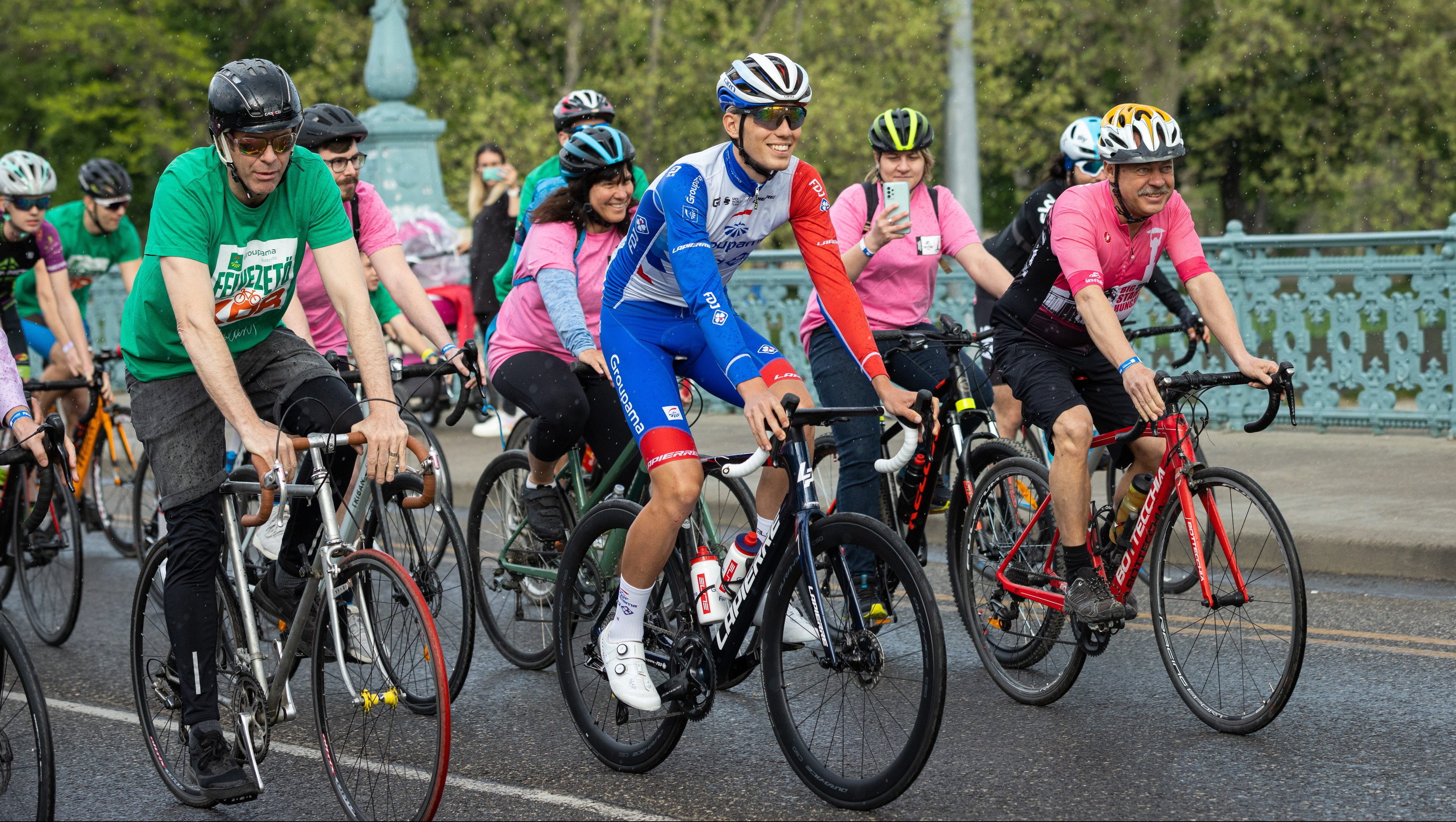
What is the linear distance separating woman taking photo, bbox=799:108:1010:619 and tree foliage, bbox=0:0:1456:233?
627 inches

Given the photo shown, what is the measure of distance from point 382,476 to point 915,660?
5.00 ft

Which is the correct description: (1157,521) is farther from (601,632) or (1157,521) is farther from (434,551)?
(434,551)

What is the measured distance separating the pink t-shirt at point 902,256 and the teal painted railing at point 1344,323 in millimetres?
4274

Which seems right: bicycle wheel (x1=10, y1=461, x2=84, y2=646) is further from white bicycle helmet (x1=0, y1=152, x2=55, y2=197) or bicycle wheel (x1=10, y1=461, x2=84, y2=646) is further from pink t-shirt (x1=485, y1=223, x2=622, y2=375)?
pink t-shirt (x1=485, y1=223, x2=622, y2=375)

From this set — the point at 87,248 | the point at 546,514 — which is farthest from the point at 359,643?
the point at 87,248

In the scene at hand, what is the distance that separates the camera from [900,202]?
20.2 feet

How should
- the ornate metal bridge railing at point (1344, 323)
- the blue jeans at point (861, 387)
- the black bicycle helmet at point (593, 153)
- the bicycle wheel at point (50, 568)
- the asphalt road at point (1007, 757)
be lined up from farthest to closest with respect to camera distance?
the ornate metal bridge railing at point (1344, 323) < the bicycle wheel at point (50, 568) < the blue jeans at point (861, 387) < the black bicycle helmet at point (593, 153) < the asphalt road at point (1007, 757)

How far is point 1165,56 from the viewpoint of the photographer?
25.8 meters

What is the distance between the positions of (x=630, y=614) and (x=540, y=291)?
6.15 feet

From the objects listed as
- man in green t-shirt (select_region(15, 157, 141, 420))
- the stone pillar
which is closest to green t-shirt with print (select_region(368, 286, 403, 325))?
man in green t-shirt (select_region(15, 157, 141, 420))

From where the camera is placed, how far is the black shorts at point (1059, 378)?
5.65 metres

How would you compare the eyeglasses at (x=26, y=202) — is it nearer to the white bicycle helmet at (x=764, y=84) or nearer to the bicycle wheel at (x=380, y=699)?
the bicycle wheel at (x=380, y=699)

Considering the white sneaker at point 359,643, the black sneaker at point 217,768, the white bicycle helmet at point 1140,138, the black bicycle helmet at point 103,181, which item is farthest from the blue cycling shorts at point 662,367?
the black bicycle helmet at point 103,181

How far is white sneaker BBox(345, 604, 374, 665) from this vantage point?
4488mm
